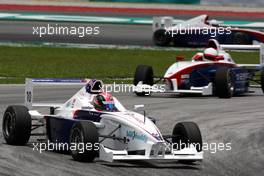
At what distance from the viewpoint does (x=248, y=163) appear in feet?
53.3

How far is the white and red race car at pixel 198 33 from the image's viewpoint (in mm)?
41062

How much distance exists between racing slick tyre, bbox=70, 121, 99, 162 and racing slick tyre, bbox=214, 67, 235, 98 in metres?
9.56

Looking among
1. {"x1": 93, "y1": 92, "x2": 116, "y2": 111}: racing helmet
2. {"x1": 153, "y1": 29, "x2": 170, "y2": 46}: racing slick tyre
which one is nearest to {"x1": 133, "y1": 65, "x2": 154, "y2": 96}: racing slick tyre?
{"x1": 93, "y1": 92, "x2": 116, "y2": 111}: racing helmet

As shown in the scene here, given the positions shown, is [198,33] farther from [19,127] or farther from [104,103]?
[19,127]

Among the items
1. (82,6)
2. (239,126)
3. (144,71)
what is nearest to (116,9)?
(82,6)

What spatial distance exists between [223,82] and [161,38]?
710 inches

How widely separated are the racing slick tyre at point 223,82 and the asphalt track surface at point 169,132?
0.20 m

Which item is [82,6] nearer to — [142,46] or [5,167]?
[142,46]

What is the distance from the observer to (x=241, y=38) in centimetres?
4094

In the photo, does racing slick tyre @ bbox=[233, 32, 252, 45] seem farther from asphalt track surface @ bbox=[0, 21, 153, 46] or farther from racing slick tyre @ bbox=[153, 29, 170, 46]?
asphalt track surface @ bbox=[0, 21, 153, 46]

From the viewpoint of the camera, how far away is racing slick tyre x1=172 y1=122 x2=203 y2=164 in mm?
15836

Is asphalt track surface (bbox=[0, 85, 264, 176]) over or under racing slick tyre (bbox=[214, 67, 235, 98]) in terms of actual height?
under
